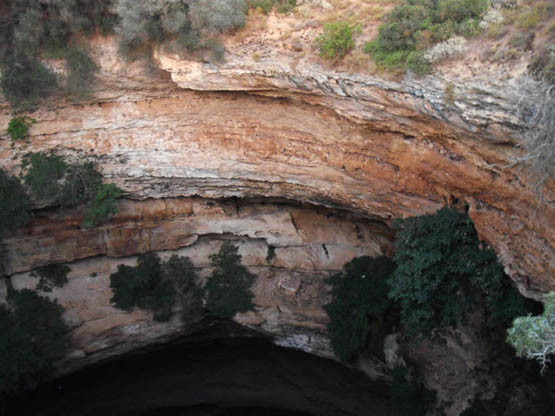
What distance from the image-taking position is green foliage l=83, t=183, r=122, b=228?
12.0 metres

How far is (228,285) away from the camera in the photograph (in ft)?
43.7

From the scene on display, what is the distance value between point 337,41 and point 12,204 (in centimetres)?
816

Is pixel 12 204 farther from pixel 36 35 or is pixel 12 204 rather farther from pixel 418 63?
pixel 418 63

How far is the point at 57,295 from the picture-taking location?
42.1 feet

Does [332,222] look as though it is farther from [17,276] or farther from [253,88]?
[17,276]

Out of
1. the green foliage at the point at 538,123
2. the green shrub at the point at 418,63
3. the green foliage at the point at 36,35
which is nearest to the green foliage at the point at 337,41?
the green shrub at the point at 418,63

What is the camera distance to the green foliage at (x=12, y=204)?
11.5 metres

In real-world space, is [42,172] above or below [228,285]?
above

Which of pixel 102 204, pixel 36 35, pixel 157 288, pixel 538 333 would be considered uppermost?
pixel 36 35

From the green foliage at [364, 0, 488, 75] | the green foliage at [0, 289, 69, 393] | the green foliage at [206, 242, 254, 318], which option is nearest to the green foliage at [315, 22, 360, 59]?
the green foliage at [364, 0, 488, 75]

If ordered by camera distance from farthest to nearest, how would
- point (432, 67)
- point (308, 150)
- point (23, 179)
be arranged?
point (23, 179) → point (308, 150) → point (432, 67)

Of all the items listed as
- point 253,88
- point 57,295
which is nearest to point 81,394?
point 57,295

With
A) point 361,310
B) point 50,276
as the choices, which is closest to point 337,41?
point 361,310

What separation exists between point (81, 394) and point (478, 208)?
10.7m
